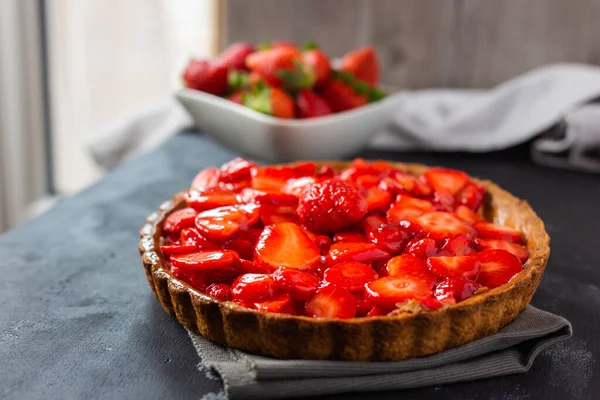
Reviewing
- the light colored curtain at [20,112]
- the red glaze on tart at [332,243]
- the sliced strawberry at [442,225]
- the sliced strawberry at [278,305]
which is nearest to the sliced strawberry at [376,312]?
the red glaze on tart at [332,243]

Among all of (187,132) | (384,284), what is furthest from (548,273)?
(187,132)

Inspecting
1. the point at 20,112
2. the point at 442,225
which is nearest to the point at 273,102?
the point at 442,225

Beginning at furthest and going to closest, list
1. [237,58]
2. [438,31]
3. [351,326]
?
[438,31] < [237,58] < [351,326]

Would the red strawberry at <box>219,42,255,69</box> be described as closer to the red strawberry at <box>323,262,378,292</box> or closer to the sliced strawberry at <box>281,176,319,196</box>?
the sliced strawberry at <box>281,176,319,196</box>

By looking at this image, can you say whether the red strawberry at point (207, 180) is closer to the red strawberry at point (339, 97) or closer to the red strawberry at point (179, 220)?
the red strawberry at point (179, 220)

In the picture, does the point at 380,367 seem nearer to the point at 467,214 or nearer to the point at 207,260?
the point at 207,260

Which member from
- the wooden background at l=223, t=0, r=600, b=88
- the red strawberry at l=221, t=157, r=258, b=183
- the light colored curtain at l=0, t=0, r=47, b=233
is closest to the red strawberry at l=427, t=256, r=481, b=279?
the red strawberry at l=221, t=157, r=258, b=183

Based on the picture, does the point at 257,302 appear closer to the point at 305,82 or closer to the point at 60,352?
the point at 60,352
